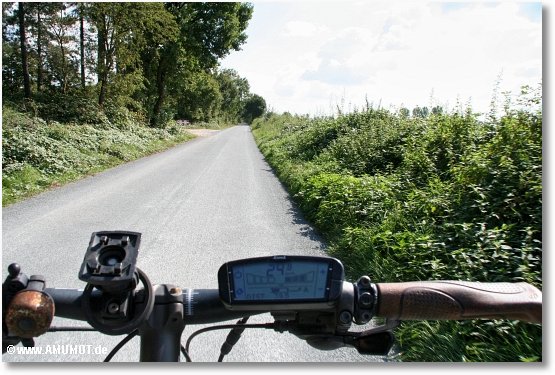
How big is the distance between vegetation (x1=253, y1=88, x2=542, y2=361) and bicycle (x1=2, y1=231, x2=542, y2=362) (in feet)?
5.32

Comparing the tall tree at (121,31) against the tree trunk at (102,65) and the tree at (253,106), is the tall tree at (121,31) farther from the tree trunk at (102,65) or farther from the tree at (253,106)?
the tree at (253,106)

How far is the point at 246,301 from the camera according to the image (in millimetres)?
991

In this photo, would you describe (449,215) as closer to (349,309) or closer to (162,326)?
(349,309)

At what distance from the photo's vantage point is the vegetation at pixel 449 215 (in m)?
2.88

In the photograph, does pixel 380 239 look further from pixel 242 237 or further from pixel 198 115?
pixel 198 115

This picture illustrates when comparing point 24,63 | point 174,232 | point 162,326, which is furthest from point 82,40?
point 162,326

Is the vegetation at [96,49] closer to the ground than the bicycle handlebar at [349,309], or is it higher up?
higher up

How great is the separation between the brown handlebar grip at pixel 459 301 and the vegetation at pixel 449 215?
5.07 ft

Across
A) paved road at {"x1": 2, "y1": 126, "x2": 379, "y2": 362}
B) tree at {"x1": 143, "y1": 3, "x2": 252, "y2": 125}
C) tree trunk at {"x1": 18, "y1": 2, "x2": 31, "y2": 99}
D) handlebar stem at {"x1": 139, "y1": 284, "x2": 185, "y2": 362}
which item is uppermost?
tree at {"x1": 143, "y1": 3, "x2": 252, "y2": 125}

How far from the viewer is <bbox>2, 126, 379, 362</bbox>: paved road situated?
9.68ft

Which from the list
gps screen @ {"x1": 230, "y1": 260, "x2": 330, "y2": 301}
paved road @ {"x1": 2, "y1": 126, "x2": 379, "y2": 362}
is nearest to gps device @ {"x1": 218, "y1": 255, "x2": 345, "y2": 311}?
gps screen @ {"x1": 230, "y1": 260, "x2": 330, "y2": 301}

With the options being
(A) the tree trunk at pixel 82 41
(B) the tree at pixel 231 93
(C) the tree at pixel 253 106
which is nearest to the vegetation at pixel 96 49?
(A) the tree trunk at pixel 82 41

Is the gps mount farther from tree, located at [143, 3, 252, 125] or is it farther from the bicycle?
tree, located at [143, 3, 252, 125]

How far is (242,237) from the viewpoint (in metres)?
5.83
